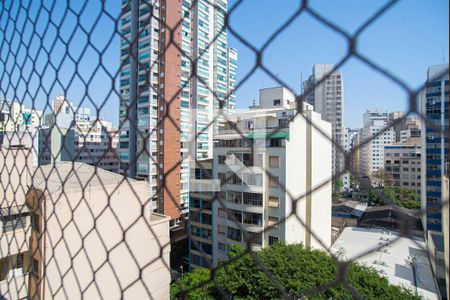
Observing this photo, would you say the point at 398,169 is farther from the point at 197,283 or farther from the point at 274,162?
the point at 197,283

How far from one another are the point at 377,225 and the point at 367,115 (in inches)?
249

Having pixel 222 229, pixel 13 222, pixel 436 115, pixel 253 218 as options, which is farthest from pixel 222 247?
pixel 436 115

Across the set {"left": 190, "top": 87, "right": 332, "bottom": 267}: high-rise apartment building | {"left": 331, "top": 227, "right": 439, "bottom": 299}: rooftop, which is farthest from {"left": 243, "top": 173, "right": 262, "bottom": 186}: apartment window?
{"left": 331, "top": 227, "right": 439, "bottom": 299}: rooftop

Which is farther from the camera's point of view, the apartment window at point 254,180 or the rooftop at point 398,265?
the apartment window at point 254,180

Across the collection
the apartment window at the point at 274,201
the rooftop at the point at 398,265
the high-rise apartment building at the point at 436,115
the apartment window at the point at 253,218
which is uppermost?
the high-rise apartment building at the point at 436,115

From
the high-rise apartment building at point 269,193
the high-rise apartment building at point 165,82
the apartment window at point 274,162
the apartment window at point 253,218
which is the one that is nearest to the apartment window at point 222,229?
the high-rise apartment building at point 269,193

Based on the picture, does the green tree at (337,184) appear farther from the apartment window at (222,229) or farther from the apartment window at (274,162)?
the apartment window at (222,229)

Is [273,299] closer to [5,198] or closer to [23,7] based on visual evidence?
[5,198]

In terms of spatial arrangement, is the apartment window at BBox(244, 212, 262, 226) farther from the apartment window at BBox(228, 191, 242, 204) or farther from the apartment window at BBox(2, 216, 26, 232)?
the apartment window at BBox(2, 216, 26, 232)

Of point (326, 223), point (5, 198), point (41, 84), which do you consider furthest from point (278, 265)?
point (41, 84)

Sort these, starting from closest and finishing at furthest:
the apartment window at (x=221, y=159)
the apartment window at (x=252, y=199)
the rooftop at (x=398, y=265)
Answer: the rooftop at (x=398, y=265)
the apartment window at (x=221, y=159)
the apartment window at (x=252, y=199)

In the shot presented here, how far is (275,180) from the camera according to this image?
0.99ft

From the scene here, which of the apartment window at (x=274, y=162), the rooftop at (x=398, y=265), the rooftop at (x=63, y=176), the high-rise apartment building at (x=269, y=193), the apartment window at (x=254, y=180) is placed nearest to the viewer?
the rooftop at (x=63, y=176)

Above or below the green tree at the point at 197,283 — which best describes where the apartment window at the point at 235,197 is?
above
